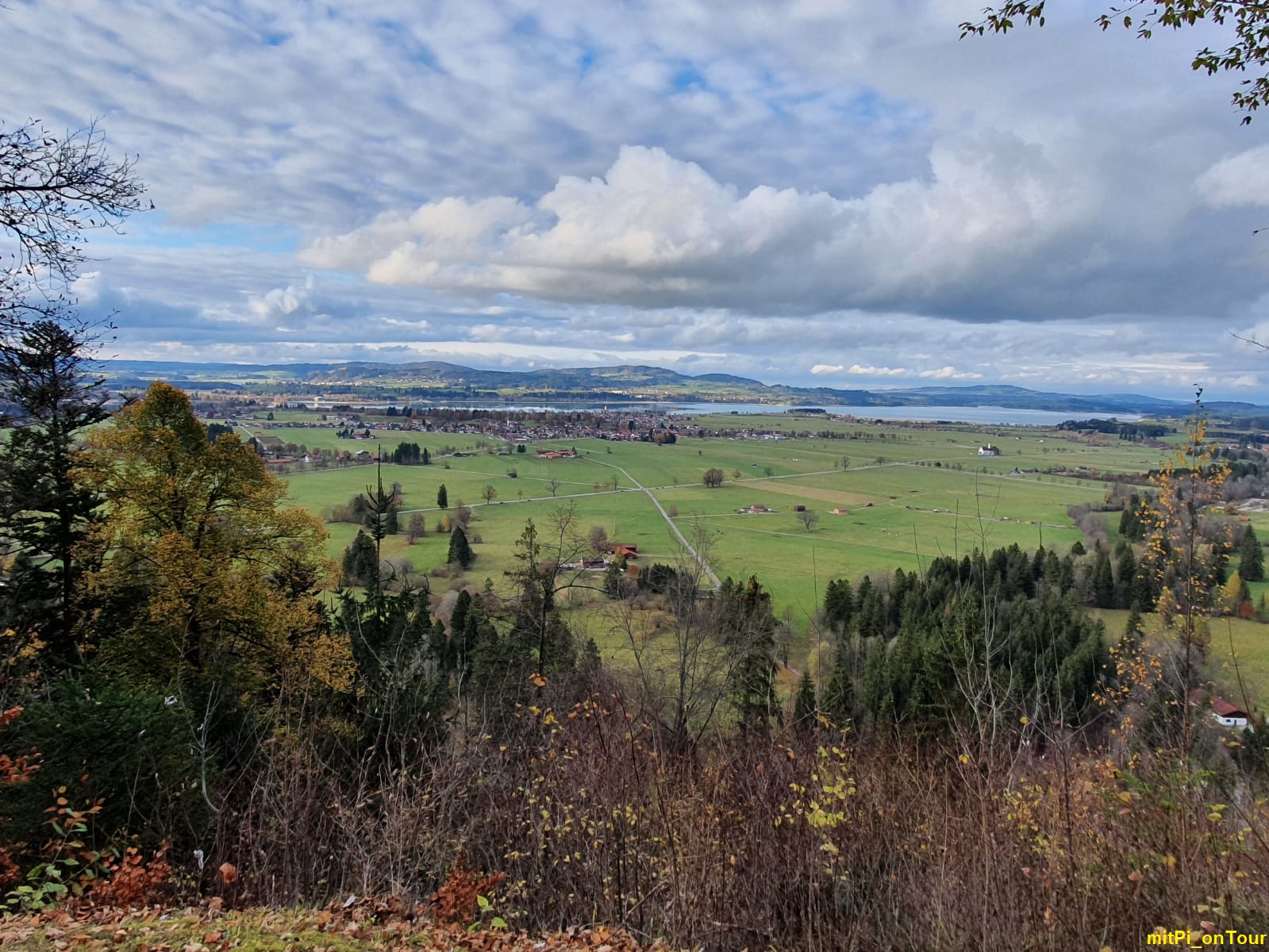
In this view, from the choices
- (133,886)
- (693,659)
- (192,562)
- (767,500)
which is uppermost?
(192,562)

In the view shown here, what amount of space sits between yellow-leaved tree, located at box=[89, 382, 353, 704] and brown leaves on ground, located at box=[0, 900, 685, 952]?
731 cm

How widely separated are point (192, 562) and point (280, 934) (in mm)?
9614

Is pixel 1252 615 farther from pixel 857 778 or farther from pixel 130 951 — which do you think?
pixel 130 951

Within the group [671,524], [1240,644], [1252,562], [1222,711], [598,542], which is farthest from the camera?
[671,524]

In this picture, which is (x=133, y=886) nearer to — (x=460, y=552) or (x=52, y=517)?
(x=52, y=517)

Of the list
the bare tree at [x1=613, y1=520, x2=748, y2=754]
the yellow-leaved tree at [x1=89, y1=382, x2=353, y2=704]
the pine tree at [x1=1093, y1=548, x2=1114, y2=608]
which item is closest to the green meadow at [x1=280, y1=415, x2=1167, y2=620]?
the pine tree at [x1=1093, y1=548, x2=1114, y2=608]

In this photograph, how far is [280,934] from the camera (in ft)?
13.7

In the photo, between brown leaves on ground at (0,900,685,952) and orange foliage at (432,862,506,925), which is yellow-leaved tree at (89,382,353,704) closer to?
brown leaves on ground at (0,900,685,952)

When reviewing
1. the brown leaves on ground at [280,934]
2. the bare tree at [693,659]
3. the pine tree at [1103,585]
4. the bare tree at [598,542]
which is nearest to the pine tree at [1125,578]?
the pine tree at [1103,585]

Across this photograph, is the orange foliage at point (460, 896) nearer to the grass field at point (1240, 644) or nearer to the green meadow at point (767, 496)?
the grass field at point (1240, 644)

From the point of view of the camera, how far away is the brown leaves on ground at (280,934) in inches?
155

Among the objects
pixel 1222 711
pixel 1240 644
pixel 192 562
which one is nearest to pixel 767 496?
pixel 1240 644

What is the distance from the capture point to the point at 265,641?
507 inches

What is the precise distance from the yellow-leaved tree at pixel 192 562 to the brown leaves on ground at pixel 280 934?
24.0 feet
